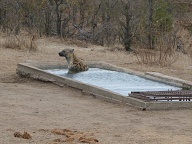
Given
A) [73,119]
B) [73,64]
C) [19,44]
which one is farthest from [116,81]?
[19,44]

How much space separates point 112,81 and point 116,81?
3.4 inches

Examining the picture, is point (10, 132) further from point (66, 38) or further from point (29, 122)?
point (66, 38)

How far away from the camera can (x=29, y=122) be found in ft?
29.3

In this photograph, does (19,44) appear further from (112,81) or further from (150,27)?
(112,81)

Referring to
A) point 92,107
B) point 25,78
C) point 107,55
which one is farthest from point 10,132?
point 107,55

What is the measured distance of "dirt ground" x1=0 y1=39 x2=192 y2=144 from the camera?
26.3 ft

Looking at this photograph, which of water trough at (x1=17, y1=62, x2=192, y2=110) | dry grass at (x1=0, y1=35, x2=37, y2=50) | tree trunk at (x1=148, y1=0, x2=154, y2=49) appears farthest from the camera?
tree trunk at (x1=148, y1=0, x2=154, y2=49)

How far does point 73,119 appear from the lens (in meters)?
9.41

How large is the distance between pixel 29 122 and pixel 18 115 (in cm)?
54

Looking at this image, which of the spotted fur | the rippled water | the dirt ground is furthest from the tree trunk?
the dirt ground

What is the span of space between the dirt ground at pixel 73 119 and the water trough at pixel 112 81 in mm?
150

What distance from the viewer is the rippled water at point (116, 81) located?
1226cm

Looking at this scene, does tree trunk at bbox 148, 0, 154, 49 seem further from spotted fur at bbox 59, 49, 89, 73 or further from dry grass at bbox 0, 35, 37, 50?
spotted fur at bbox 59, 49, 89, 73

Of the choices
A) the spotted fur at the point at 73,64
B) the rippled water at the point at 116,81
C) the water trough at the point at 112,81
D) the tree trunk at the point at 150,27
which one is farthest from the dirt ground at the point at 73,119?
the tree trunk at the point at 150,27
